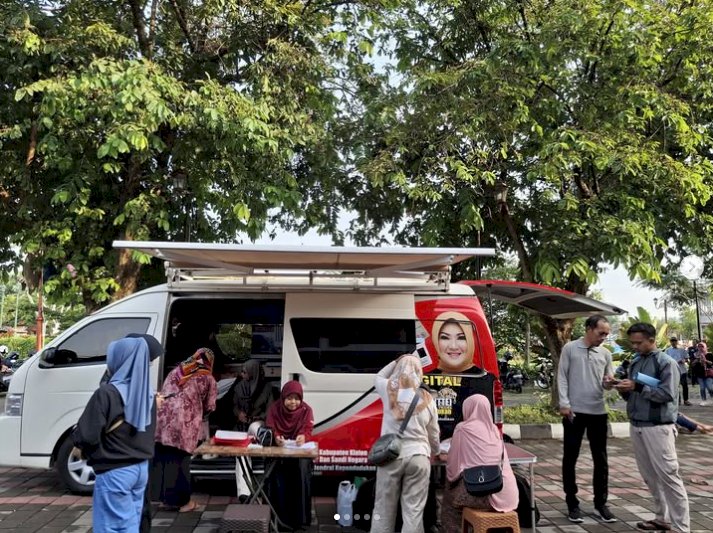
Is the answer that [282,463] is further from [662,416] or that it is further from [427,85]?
[427,85]

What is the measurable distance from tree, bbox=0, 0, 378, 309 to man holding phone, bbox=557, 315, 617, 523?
4.76 metres

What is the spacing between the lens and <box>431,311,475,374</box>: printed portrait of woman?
5.99 metres

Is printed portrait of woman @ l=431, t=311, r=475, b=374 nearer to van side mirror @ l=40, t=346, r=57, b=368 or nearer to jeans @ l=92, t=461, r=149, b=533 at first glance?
jeans @ l=92, t=461, r=149, b=533

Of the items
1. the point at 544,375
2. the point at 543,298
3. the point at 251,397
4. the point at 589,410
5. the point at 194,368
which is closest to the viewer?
the point at 589,410

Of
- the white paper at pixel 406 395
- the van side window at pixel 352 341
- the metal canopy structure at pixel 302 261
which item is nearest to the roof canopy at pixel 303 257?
the metal canopy structure at pixel 302 261

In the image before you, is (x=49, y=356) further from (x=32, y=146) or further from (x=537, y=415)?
(x=537, y=415)

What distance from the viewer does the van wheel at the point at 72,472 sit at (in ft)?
19.6

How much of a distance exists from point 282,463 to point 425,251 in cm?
214

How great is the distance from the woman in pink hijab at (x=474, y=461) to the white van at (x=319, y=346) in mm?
1415

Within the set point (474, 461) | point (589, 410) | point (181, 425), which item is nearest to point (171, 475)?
point (181, 425)

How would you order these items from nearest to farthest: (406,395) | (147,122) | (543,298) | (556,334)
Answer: (406,395), (543,298), (147,122), (556,334)

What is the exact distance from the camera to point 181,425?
541 cm

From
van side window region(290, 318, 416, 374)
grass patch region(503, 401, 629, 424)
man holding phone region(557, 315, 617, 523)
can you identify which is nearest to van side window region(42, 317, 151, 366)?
van side window region(290, 318, 416, 374)

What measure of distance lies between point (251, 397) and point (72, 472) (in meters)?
1.86
